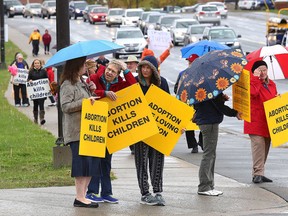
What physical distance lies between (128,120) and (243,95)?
5.49 ft

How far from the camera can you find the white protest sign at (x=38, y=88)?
22.5 m

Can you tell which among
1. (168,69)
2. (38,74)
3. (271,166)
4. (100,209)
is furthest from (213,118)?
(168,69)

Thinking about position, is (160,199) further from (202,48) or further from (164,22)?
(164,22)

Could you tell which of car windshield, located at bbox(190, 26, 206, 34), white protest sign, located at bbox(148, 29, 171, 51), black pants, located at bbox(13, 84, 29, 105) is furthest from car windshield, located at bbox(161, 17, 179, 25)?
black pants, located at bbox(13, 84, 29, 105)

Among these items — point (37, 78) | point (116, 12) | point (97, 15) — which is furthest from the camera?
point (97, 15)

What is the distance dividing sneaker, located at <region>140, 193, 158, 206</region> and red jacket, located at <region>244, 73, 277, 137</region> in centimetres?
224

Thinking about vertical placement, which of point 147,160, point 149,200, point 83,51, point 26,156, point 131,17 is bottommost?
point 131,17

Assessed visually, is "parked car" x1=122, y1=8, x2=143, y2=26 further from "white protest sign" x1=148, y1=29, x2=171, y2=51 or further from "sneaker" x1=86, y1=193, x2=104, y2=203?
"sneaker" x1=86, y1=193, x2=104, y2=203

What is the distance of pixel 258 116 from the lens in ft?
40.4

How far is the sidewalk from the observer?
1026 centimetres

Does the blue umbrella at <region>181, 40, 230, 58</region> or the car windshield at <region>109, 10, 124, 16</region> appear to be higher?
the blue umbrella at <region>181, 40, 230, 58</region>

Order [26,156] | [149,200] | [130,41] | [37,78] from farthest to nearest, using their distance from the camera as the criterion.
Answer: [130,41], [37,78], [26,156], [149,200]

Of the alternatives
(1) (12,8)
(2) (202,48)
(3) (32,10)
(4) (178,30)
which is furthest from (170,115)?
(1) (12,8)

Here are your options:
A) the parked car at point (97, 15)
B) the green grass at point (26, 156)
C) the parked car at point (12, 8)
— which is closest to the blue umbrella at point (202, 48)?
the green grass at point (26, 156)
